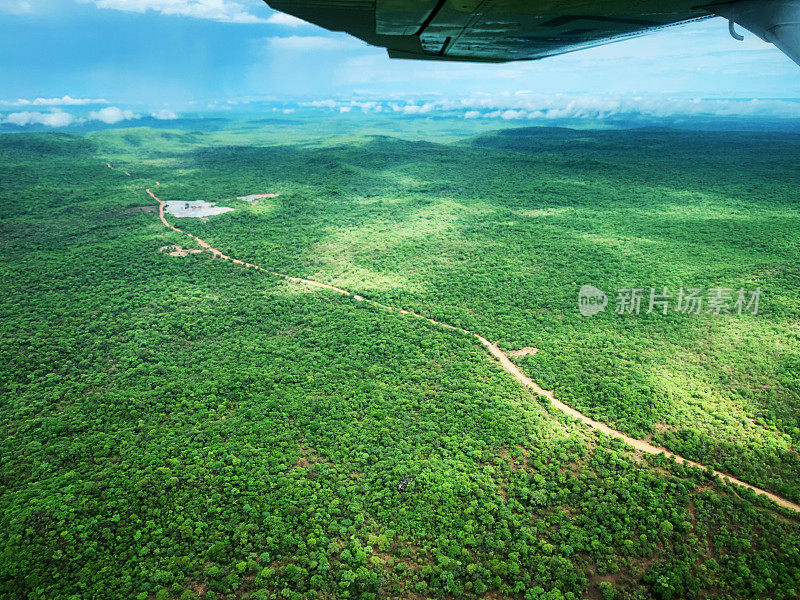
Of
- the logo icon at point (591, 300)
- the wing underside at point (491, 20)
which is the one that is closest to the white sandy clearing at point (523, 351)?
the logo icon at point (591, 300)

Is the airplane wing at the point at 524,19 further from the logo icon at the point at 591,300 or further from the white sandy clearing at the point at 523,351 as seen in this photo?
the logo icon at the point at 591,300

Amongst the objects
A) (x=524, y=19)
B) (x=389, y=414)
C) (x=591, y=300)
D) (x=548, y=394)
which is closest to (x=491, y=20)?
(x=524, y=19)

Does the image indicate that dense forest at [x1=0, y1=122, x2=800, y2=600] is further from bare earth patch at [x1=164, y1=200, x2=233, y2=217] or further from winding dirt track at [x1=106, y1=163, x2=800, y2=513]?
bare earth patch at [x1=164, y1=200, x2=233, y2=217]

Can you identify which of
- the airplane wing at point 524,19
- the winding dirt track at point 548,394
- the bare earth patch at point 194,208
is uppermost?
the airplane wing at point 524,19

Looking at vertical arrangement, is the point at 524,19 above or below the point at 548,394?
above

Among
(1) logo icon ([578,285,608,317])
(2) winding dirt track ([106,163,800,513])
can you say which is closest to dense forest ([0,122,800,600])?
(2) winding dirt track ([106,163,800,513])

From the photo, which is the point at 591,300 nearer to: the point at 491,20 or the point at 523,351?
the point at 523,351
